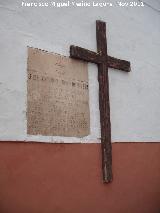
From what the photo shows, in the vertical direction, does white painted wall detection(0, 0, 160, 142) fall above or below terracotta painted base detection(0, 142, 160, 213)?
above

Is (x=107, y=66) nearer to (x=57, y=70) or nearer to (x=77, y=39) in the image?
(x=77, y=39)

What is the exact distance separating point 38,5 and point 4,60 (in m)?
0.88

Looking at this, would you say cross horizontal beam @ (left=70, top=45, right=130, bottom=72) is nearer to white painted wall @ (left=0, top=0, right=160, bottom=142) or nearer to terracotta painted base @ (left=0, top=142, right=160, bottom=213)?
white painted wall @ (left=0, top=0, right=160, bottom=142)

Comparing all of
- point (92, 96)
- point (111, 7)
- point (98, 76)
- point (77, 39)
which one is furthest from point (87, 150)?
point (111, 7)

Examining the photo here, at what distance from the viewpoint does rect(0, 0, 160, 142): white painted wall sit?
3.34 metres

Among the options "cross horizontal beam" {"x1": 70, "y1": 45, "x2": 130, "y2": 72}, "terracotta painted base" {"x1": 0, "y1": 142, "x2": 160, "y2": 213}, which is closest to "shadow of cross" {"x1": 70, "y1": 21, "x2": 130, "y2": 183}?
"cross horizontal beam" {"x1": 70, "y1": 45, "x2": 130, "y2": 72}

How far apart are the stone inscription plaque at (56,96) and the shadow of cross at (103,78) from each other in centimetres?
14

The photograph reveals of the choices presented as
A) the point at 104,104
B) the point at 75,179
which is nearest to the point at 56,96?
the point at 104,104

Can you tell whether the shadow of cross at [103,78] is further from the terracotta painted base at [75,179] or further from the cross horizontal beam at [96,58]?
the terracotta painted base at [75,179]

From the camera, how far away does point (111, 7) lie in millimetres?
4652

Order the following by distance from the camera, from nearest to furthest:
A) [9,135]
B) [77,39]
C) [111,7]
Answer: [9,135]
[77,39]
[111,7]

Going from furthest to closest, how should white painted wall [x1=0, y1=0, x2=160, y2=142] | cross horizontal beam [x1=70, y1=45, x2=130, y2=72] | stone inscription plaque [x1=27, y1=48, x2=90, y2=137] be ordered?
cross horizontal beam [x1=70, y1=45, x2=130, y2=72], stone inscription plaque [x1=27, y1=48, x2=90, y2=137], white painted wall [x1=0, y1=0, x2=160, y2=142]

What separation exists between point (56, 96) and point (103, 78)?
799 mm

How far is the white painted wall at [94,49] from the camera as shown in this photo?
3.34 meters
